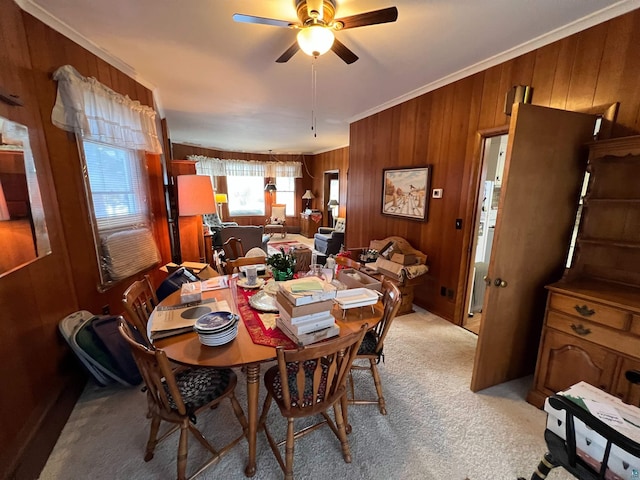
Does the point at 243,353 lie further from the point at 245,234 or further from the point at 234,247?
the point at 245,234

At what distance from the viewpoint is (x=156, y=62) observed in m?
2.48

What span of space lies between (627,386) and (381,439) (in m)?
1.37

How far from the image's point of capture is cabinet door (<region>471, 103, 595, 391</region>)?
160 centimetres

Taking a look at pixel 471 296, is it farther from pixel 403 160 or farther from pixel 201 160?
pixel 201 160

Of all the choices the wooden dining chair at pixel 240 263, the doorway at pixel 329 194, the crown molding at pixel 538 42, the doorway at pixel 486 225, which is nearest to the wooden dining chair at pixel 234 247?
the wooden dining chair at pixel 240 263

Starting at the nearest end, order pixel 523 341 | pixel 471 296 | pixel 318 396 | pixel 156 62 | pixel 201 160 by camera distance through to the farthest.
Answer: pixel 318 396, pixel 523 341, pixel 156 62, pixel 471 296, pixel 201 160

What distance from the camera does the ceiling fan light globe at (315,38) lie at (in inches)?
62.5

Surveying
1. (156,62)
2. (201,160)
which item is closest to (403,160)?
(156,62)

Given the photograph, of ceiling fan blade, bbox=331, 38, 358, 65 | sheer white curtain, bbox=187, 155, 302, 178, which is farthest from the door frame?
sheer white curtain, bbox=187, 155, 302, 178

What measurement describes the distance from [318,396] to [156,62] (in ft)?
10.3

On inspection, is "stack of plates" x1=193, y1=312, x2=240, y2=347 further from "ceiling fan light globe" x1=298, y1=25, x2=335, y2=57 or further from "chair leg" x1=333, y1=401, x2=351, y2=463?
"ceiling fan light globe" x1=298, y1=25, x2=335, y2=57

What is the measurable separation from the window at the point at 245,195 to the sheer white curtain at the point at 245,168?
0.26m

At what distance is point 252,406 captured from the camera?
125cm

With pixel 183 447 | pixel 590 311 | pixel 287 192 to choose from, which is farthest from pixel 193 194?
pixel 287 192
